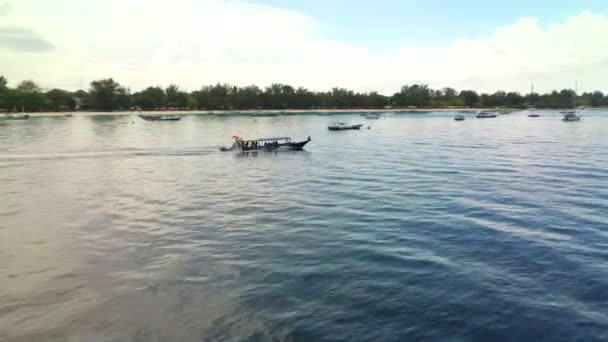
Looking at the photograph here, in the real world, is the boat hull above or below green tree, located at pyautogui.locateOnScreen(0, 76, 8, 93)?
below

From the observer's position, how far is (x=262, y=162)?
148 feet

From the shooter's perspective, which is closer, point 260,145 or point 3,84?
point 260,145

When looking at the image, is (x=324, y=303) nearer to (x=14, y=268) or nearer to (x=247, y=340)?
(x=247, y=340)

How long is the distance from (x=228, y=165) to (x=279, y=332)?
108ft

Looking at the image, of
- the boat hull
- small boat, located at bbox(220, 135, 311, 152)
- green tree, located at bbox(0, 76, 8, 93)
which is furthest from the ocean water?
green tree, located at bbox(0, 76, 8, 93)

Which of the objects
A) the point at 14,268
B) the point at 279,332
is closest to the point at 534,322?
the point at 279,332

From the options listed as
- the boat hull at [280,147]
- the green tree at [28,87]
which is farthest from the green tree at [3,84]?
the boat hull at [280,147]

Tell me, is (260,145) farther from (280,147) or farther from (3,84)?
(3,84)

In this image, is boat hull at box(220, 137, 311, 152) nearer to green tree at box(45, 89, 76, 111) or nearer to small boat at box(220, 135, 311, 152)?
small boat at box(220, 135, 311, 152)

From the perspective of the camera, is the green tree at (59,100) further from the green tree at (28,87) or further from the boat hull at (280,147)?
the boat hull at (280,147)

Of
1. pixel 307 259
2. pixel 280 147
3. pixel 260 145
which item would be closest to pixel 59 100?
pixel 260 145

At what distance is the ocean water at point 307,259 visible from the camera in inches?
457

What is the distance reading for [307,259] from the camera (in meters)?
16.2

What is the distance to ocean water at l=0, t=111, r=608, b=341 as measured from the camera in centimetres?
1160
